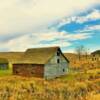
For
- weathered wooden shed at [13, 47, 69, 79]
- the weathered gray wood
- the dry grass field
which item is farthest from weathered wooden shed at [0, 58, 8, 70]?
the dry grass field

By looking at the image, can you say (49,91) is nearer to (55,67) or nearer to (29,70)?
(29,70)

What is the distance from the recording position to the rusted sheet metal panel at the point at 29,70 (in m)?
52.2

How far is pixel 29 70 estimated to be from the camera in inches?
2122

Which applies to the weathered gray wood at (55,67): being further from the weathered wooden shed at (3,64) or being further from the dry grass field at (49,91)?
the weathered wooden shed at (3,64)

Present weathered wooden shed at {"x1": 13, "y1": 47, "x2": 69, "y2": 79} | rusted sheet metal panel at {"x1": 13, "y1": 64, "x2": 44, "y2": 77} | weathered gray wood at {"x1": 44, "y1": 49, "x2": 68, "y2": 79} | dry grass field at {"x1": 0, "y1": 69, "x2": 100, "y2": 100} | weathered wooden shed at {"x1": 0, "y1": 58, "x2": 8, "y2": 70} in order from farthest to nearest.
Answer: weathered wooden shed at {"x1": 0, "y1": 58, "x2": 8, "y2": 70} < weathered gray wood at {"x1": 44, "y1": 49, "x2": 68, "y2": 79} < weathered wooden shed at {"x1": 13, "y1": 47, "x2": 69, "y2": 79} < rusted sheet metal panel at {"x1": 13, "y1": 64, "x2": 44, "y2": 77} < dry grass field at {"x1": 0, "y1": 69, "x2": 100, "y2": 100}

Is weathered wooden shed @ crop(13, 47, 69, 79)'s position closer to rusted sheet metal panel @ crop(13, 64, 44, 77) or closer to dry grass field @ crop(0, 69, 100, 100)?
rusted sheet metal panel @ crop(13, 64, 44, 77)

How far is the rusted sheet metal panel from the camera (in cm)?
5222

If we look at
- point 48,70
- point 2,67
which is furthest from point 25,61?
point 2,67

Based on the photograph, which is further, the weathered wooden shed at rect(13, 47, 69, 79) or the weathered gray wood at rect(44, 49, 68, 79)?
the weathered gray wood at rect(44, 49, 68, 79)

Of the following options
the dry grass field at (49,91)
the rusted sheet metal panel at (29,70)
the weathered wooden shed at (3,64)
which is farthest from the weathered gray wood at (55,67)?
the weathered wooden shed at (3,64)

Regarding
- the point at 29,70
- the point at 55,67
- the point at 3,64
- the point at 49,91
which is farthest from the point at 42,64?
the point at 49,91

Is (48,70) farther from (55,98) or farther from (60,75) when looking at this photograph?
(55,98)

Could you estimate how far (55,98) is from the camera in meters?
18.2

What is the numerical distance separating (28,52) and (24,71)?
5326 mm
